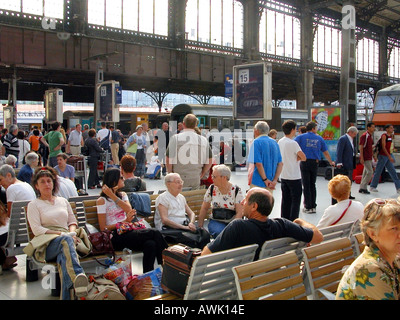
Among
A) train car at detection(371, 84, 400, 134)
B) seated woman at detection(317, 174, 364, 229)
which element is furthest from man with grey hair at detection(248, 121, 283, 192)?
train car at detection(371, 84, 400, 134)

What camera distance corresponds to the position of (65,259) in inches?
168

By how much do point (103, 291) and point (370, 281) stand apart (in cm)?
232

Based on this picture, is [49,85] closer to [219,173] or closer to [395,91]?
[395,91]

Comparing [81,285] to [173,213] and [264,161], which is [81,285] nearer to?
[173,213]

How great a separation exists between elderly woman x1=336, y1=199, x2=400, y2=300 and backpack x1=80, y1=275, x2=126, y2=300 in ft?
6.78

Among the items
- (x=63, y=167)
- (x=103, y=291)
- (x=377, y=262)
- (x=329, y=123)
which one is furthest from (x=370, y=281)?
(x=329, y=123)

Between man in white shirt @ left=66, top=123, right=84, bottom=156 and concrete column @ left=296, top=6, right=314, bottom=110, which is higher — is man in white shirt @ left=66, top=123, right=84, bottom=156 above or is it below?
below

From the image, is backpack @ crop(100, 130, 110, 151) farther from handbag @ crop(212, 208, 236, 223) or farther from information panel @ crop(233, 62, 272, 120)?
handbag @ crop(212, 208, 236, 223)

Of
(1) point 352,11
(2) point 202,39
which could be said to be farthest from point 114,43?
(1) point 352,11

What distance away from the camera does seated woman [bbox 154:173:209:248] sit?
5344 mm

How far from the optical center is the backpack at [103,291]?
3.83m

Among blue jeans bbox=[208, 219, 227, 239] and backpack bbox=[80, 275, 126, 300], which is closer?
backpack bbox=[80, 275, 126, 300]

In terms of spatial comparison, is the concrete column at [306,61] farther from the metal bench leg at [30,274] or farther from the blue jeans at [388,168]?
the metal bench leg at [30,274]

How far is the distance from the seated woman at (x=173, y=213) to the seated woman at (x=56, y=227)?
3.50 ft
